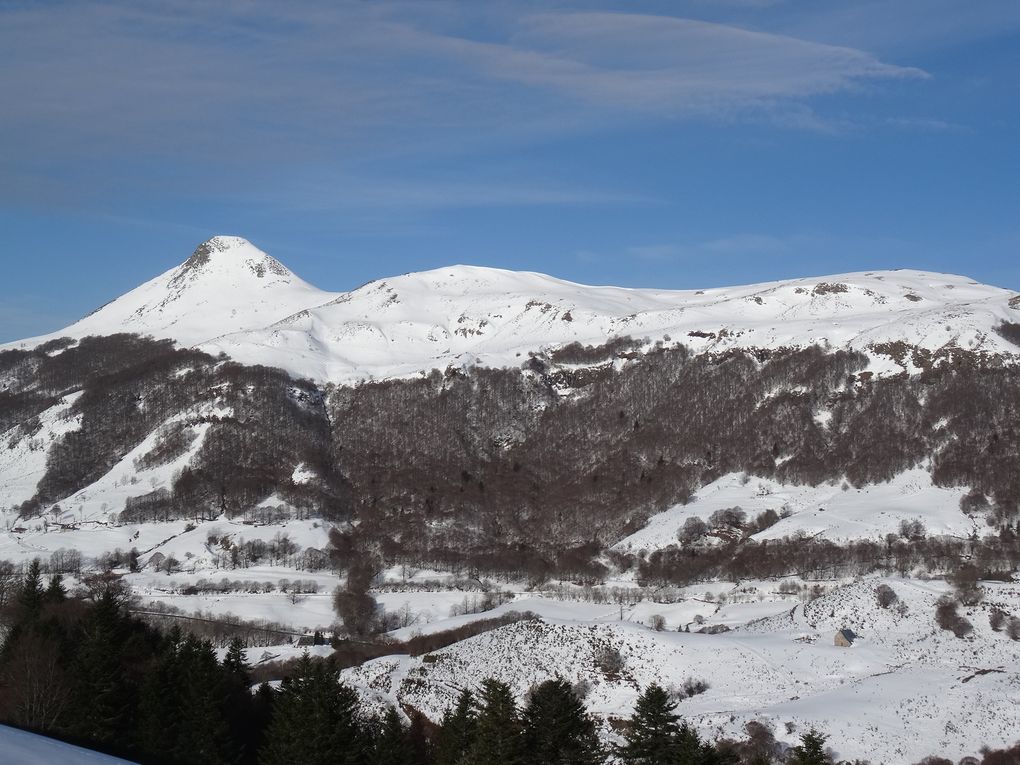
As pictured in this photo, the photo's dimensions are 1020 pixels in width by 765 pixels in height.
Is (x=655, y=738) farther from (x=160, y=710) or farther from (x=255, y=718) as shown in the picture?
(x=255, y=718)

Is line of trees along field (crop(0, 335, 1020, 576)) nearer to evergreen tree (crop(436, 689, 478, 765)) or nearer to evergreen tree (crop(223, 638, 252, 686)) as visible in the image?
evergreen tree (crop(223, 638, 252, 686))

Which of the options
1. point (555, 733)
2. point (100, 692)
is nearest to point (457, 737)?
point (555, 733)

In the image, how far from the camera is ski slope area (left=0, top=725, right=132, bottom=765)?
19.6 meters

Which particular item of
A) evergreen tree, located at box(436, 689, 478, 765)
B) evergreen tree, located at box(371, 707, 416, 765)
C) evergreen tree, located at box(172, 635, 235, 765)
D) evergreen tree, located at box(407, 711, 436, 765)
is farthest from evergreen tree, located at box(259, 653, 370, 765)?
evergreen tree, located at box(407, 711, 436, 765)

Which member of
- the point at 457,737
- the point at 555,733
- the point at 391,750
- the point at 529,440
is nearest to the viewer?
the point at 391,750

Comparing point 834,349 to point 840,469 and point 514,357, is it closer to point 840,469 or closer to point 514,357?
point 840,469

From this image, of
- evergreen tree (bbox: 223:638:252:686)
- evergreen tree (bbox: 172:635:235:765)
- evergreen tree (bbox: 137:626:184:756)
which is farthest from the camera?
evergreen tree (bbox: 223:638:252:686)

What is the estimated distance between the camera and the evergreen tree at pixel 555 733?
44.9 m

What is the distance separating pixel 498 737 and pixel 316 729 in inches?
307

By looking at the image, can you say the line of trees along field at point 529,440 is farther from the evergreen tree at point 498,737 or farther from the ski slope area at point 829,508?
the evergreen tree at point 498,737

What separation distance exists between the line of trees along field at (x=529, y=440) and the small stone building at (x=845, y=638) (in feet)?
176

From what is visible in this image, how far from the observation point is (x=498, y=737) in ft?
139

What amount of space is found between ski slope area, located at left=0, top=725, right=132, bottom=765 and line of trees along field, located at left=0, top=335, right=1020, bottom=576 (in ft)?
368

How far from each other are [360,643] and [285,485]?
212 ft
